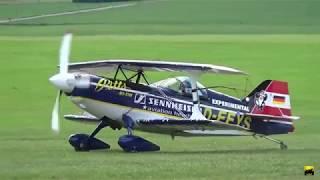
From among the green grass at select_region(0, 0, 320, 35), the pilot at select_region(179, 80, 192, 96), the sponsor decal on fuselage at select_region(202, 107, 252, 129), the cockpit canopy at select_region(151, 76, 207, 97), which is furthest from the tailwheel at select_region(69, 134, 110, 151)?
the green grass at select_region(0, 0, 320, 35)

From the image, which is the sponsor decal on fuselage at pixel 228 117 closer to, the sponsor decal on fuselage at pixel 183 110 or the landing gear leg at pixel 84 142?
the sponsor decal on fuselage at pixel 183 110

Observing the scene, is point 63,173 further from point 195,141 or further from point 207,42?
point 207,42

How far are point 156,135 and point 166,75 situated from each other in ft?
77.3

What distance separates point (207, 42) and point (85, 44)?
8227 millimetres

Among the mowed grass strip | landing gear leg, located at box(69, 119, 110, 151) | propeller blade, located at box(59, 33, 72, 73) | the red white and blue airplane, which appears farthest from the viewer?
landing gear leg, located at box(69, 119, 110, 151)

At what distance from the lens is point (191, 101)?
23219mm

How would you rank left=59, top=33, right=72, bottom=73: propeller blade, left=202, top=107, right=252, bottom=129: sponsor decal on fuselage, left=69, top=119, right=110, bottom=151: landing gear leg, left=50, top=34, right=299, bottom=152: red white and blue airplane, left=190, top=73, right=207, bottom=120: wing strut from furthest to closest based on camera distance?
left=202, top=107, right=252, bottom=129: sponsor decal on fuselage, left=69, top=119, right=110, bottom=151: landing gear leg, left=190, top=73, right=207, bottom=120: wing strut, left=59, top=33, right=72, bottom=73: propeller blade, left=50, top=34, right=299, bottom=152: red white and blue airplane

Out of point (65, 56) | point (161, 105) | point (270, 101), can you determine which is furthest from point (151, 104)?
point (270, 101)

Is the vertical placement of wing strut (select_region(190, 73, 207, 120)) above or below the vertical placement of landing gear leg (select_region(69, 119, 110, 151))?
above

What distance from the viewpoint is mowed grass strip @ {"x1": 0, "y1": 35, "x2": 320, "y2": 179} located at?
670 inches

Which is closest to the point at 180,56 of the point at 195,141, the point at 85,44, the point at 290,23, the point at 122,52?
the point at 122,52

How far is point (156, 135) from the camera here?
2931 cm

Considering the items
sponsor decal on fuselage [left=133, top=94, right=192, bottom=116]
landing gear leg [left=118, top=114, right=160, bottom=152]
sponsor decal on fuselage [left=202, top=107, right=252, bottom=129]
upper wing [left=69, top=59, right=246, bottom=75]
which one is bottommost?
landing gear leg [left=118, top=114, right=160, bottom=152]

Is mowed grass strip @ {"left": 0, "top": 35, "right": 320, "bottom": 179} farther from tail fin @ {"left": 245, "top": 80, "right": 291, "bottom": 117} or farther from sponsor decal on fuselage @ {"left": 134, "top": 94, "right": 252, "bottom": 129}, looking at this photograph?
tail fin @ {"left": 245, "top": 80, "right": 291, "bottom": 117}
